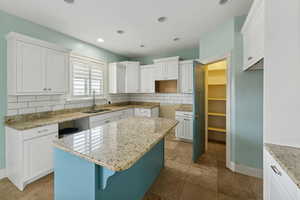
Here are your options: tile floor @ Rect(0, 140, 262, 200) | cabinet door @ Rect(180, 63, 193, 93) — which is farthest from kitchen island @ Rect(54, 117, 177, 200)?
cabinet door @ Rect(180, 63, 193, 93)

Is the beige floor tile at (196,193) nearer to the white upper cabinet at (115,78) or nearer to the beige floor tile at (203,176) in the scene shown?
the beige floor tile at (203,176)

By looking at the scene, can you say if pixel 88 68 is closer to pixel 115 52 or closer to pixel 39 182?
pixel 115 52

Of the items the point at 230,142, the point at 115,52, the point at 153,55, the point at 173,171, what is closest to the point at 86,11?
the point at 115,52

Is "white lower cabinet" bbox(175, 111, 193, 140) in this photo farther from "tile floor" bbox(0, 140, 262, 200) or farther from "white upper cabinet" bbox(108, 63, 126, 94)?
"white upper cabinet" bbox(108, 63, 126, 94)

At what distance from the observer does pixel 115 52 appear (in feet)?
13.6

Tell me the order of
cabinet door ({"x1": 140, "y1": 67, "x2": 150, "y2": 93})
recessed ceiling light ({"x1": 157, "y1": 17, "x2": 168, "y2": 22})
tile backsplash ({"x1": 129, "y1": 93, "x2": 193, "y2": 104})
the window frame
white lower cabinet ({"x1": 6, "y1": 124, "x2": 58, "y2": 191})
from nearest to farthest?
white lower cabinet ({"x1": 6, "y1": 124, "x2": 58, "y2": 191}), recessed ceiling light ({"x1": 157, "y1": 17, "x2": 168, "y2": 22}), the window frame, tile backsplash ({"x1": 129, "y1": 93, "x2": 193, "y2": 104}), cabinet door ({"x1": 140, "y1": 67, "x2": 150, "y2": 93})

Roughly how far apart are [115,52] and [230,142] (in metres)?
3.97

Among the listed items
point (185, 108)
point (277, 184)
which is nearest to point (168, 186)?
point (277, 184)

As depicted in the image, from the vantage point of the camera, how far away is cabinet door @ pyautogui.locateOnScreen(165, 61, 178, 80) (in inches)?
145

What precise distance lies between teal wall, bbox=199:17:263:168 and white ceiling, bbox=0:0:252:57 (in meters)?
0.49

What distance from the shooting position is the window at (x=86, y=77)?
A: 3043mm

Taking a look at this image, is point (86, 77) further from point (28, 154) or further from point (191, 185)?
point (191, 185)

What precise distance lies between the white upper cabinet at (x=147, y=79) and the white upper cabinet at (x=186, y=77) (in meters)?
0.90

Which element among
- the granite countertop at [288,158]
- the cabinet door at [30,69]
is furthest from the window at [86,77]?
the granite countertop at [288,158]
